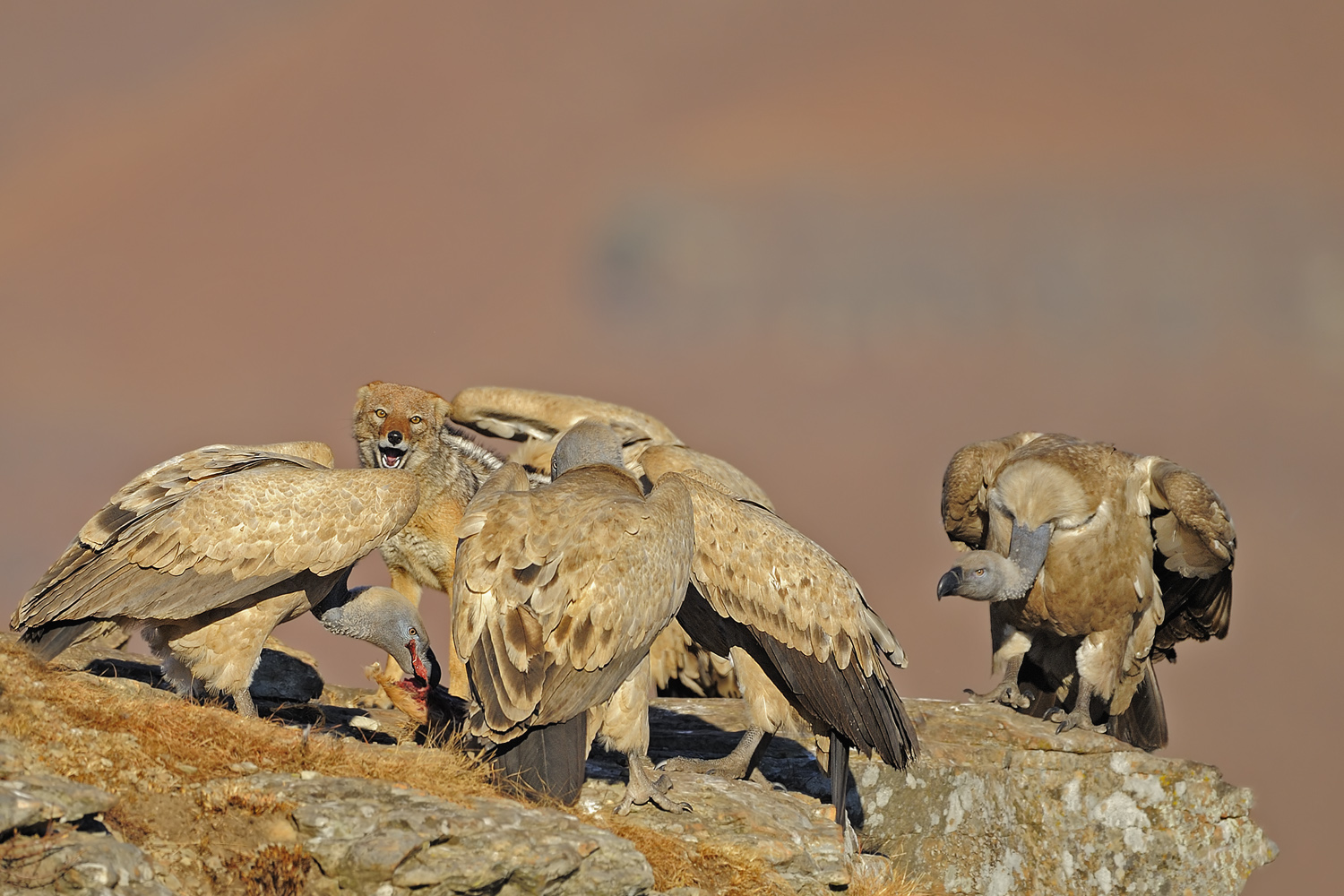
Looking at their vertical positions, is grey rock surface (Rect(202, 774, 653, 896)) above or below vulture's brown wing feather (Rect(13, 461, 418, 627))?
below

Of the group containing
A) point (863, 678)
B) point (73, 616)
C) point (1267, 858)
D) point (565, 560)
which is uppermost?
point (565, 560)

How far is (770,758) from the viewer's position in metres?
8.09

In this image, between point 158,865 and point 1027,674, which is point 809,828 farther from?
point 1027,674

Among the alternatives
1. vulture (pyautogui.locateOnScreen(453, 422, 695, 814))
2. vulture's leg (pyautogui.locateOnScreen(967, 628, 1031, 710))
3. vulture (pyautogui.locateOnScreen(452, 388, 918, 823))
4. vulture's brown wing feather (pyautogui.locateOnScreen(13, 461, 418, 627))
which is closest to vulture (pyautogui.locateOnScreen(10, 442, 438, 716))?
vulture's brown wing feather (pyautogui.locateOnScreen(13, 461, 418, 627))

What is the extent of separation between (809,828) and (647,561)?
1730 mm

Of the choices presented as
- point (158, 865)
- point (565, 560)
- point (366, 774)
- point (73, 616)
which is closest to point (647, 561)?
point (565, 560)

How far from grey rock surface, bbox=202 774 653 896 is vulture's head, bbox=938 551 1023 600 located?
15.9ft

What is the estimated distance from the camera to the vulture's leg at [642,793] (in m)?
6.11

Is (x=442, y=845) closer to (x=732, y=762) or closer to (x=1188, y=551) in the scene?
(x=732, y=762)

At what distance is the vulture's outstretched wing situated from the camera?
6.55 metres

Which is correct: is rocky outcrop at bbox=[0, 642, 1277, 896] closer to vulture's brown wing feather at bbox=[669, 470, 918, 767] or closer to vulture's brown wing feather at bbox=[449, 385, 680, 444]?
vulture's brown wing feather at bbox=[669, 470, 918, 767]

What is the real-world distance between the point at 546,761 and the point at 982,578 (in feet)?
15.7

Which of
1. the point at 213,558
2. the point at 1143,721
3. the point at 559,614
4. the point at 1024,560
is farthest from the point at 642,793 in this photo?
the point at 1143,721

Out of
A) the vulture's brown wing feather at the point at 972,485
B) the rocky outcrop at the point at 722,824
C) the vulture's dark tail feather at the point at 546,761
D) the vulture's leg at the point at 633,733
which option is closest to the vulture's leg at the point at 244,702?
the rocky outcrop at the point at 722,824
